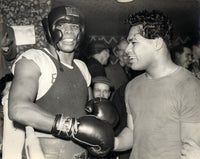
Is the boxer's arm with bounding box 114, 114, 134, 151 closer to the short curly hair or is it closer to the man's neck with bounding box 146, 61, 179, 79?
the man's neck with bounding box 146, 61, 179, 79

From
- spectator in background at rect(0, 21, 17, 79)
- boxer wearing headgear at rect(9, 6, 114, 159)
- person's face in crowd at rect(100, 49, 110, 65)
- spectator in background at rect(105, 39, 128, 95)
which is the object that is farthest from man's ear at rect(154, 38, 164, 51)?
spectator in background at rect(0, 21, 17, 79)

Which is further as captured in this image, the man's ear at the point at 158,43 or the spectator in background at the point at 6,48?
the spectator in background at the point at 6,48

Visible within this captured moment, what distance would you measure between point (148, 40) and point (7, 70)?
226 centimetres

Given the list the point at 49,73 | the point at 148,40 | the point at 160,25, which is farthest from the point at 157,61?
the point at 49,73

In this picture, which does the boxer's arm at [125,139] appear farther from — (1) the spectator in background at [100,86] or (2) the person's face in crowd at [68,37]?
(1) the spectator in background at [100,86]

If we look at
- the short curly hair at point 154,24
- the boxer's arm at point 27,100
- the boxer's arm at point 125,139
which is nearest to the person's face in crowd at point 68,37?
the boxer's arm at point 27,100

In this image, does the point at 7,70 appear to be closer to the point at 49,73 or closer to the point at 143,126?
the point at 49,73

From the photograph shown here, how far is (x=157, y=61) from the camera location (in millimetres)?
1975

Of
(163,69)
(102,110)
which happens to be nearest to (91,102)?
(102,110)

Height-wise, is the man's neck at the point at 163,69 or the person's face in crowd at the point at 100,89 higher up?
the man's neck at the point at 163,69

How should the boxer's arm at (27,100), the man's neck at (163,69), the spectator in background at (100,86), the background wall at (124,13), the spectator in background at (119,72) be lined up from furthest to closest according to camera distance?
the background wall at (124,13), the spectator in background at (119,72), the spectator in background at (100,86), the man's neck at (163,69), the boxer's arm at (27,100)

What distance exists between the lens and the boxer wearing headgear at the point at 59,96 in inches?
64.9

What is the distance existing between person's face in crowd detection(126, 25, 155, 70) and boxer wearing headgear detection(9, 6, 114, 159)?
0.41m

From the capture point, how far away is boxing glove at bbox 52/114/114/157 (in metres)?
1.65
